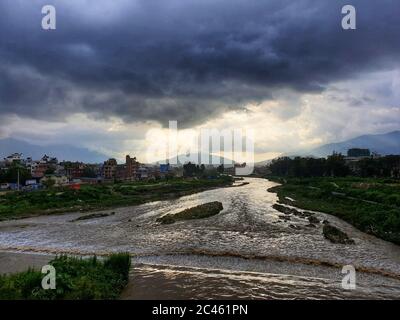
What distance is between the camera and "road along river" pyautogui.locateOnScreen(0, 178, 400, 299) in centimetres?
1652

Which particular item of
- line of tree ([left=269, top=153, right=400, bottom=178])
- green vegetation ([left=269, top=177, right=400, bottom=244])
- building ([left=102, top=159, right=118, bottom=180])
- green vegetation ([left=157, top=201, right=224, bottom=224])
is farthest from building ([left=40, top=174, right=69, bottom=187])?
line of tree ([left=269, top=153, right=400, bottom=178])

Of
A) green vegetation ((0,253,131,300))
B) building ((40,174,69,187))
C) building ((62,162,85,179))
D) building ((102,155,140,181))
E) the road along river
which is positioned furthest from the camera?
building ((102,155,140,181))

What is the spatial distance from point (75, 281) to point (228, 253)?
38.9 feet

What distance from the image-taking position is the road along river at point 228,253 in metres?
16.5

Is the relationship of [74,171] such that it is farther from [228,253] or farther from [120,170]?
[228,253]

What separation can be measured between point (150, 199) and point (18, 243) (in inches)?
1681

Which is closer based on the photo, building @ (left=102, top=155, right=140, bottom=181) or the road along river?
the road along river

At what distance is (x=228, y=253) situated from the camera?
24.0m

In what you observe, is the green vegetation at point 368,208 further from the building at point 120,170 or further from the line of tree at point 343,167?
the building at point 120,170

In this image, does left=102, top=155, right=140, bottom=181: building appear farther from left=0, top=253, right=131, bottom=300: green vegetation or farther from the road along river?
left=0, top=253, right=131, bottom=300: green vegetation

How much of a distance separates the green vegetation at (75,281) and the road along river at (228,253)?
929 millimetres

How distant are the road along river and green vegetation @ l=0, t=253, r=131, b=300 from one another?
93cm

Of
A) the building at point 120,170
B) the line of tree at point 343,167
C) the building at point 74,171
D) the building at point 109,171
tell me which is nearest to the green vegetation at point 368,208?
the line of tree at point 343,167

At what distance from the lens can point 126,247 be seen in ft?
88.8
